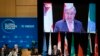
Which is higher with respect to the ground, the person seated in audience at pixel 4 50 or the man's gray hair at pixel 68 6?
the man's gray hair at pixel 68 6

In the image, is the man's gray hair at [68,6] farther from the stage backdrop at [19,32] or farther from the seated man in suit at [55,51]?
the seated man in suit at [55,51]

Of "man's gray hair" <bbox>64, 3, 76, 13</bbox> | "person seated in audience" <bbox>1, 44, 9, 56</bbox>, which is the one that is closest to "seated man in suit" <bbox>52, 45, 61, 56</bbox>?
"man's gray hair" <bbox>64, 3, 76, 13</bbox>

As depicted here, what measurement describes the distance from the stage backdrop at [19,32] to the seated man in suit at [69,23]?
1.33 feet

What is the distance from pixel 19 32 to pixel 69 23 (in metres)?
0.86

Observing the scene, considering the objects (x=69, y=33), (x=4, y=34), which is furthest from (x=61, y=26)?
(x=4, y=34)

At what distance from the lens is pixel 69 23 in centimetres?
305

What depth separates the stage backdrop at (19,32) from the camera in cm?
307

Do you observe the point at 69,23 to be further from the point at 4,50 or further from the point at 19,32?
the point at 4,50

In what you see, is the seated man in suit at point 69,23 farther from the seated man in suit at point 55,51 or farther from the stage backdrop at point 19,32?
the stage backdrop at point 19,32


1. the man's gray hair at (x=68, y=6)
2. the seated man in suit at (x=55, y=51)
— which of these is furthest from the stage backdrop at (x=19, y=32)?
the man's gray hair at (x=68, y=6)

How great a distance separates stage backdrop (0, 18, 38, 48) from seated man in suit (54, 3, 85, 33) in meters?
0.41

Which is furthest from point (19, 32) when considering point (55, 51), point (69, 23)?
point (69, 23)

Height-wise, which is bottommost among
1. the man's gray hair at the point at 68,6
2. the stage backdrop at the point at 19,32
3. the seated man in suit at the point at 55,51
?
the seated man in suit at the point at 55,51

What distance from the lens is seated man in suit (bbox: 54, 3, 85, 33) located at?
3035 millimetres
